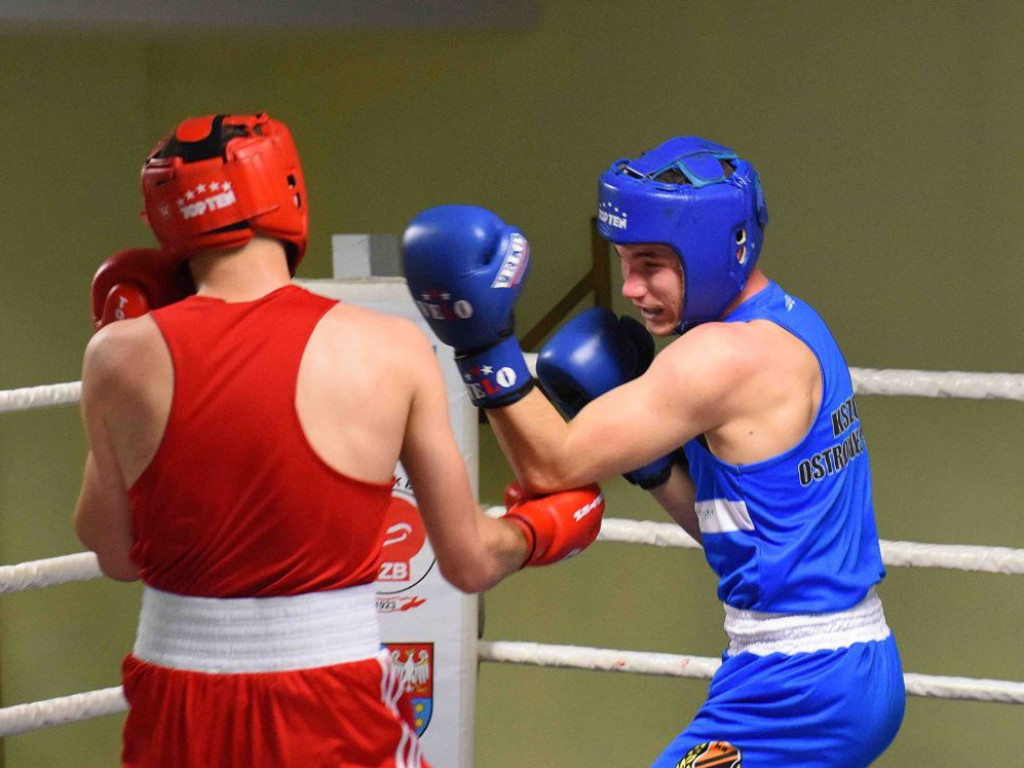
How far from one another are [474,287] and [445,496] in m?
0.28

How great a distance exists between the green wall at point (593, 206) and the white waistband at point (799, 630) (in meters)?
2.82

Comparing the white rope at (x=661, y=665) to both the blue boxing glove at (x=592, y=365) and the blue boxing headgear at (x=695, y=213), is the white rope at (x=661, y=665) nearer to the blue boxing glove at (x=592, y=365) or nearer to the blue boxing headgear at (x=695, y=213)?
the blue boxing glove at (x=592, y=365)

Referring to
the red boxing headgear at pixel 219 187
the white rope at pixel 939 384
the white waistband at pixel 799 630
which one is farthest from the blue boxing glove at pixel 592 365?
the red boxing headgear at pixel 219 187

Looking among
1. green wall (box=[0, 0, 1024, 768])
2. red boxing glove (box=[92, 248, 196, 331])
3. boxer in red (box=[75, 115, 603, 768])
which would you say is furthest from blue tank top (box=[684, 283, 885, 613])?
green wall (box=[0, 0, 1024, 768])

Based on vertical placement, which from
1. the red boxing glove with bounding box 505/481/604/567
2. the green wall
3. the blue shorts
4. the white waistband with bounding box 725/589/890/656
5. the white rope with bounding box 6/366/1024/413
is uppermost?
the red boxing glove with bounding box 505/481/604/567

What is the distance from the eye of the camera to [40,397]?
248cm

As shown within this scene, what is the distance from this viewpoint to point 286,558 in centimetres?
141

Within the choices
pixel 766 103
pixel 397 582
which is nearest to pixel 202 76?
pixel 766 103

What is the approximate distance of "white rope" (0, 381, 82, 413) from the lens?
8.05 ft

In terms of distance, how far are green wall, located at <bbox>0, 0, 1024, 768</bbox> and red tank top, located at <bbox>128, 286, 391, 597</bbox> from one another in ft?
11.2

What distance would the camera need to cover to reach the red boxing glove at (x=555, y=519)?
68.9 inches

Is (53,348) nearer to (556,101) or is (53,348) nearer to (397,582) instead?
(556,101)

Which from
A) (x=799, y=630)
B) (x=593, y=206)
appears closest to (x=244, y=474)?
(x=799, y=630)

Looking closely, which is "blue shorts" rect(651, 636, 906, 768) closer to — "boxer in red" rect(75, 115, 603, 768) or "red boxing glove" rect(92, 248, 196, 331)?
"boxer in red" rect(75, 115, 603, 768)
